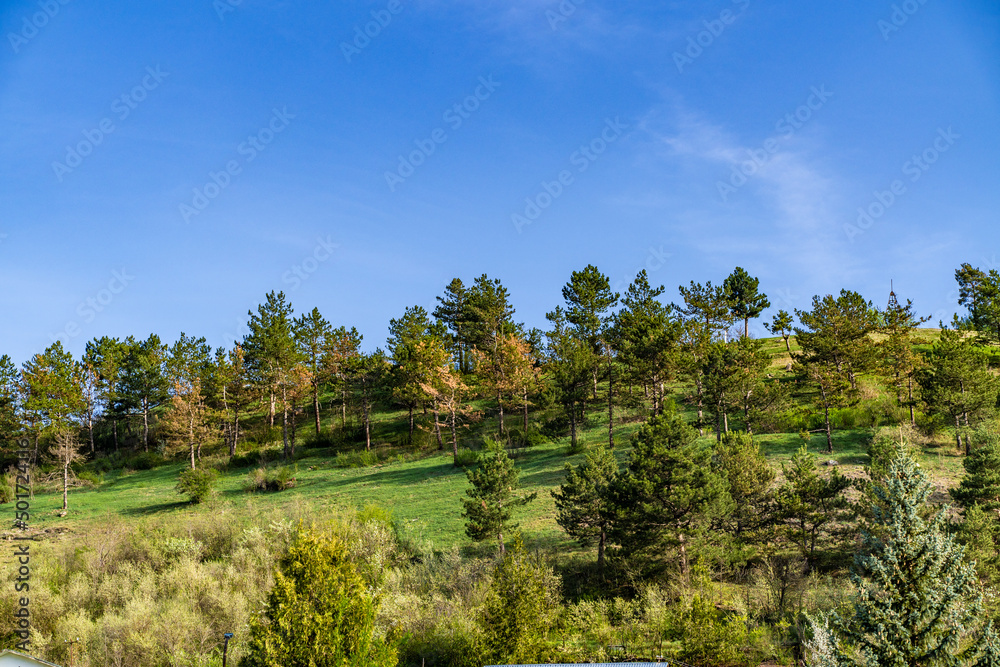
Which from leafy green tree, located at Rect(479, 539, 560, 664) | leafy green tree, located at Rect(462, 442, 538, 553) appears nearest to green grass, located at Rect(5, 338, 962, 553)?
leafy green tree, located at Rect(462, 442, 538, 553)

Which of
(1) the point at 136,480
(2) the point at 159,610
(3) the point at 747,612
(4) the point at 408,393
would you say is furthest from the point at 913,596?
(1) the point at 136,480

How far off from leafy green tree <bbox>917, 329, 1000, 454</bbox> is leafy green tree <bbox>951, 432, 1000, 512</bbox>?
15.4 m

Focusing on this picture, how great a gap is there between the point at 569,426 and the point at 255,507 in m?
25.5

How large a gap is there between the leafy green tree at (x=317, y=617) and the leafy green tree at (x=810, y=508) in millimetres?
19924

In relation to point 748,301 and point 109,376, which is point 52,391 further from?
point 748,301

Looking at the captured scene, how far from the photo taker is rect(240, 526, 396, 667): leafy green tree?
2175 centimetres

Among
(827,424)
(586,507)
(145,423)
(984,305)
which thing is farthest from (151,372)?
(984,305)

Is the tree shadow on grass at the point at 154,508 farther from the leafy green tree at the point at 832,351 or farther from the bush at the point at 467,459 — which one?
the leafy green tree at the point at 832,351

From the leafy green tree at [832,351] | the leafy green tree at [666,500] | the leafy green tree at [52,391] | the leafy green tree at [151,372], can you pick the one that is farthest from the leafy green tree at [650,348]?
the leafy green tree at [52,391]

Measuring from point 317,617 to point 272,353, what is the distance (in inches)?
1810

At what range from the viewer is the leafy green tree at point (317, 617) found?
71.4ft

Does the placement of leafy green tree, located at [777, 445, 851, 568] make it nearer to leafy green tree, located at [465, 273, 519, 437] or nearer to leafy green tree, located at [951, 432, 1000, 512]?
leafy green tree, located at [951, 432, 1000, 512]

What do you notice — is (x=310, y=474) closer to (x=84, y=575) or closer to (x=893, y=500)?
(x=84, y=575)

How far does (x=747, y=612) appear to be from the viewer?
28422mm
